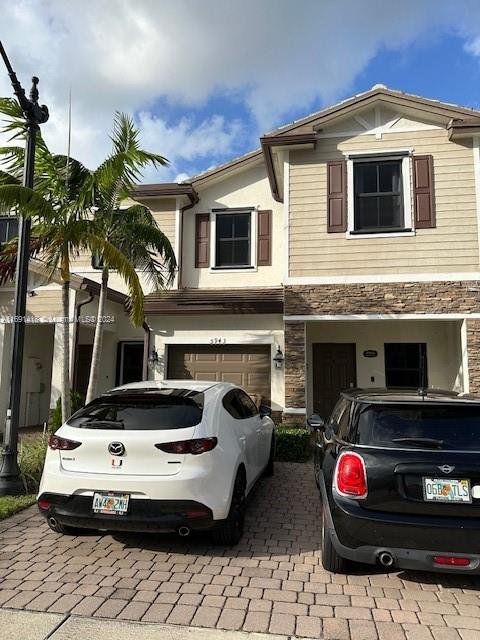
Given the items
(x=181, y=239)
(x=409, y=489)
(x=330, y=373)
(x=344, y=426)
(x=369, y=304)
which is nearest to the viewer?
(x=409, y=489)

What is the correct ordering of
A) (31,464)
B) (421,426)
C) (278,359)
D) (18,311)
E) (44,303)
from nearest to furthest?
(421,426)
(18,311)
(31,464)
(278,359)
(44,303)

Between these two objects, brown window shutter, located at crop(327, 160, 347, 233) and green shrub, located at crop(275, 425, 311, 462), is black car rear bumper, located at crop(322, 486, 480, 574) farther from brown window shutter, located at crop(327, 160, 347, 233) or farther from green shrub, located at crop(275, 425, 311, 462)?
brown window shutter, located at crop(327, 160, 347, 233)

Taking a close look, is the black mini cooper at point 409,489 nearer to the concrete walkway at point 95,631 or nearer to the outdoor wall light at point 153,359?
the concrete walkway at point 95,631

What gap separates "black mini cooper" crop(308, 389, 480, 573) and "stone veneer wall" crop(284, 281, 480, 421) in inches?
228

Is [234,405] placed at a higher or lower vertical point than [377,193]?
lower

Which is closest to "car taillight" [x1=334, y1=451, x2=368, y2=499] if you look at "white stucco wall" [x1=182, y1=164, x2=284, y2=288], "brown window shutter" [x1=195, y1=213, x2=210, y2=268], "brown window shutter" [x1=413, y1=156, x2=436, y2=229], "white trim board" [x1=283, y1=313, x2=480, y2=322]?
"white trim board" [x1=283, y1=313, x2=480, y2=322]

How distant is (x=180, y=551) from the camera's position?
4504 millimetres

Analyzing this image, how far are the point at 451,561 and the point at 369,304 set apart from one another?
6.76 meters

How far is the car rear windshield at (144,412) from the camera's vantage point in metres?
4.44

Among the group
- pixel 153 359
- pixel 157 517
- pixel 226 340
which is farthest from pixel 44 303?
pixel 157 517

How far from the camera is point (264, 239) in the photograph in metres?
12.5

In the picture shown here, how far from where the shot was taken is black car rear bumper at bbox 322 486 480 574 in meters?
3.50

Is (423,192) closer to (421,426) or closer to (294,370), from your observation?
(294,370)

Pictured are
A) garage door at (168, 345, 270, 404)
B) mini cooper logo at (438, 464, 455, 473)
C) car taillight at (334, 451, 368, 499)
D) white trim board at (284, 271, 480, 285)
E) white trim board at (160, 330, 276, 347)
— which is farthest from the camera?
garage door at (168, 345, 270, 404)
